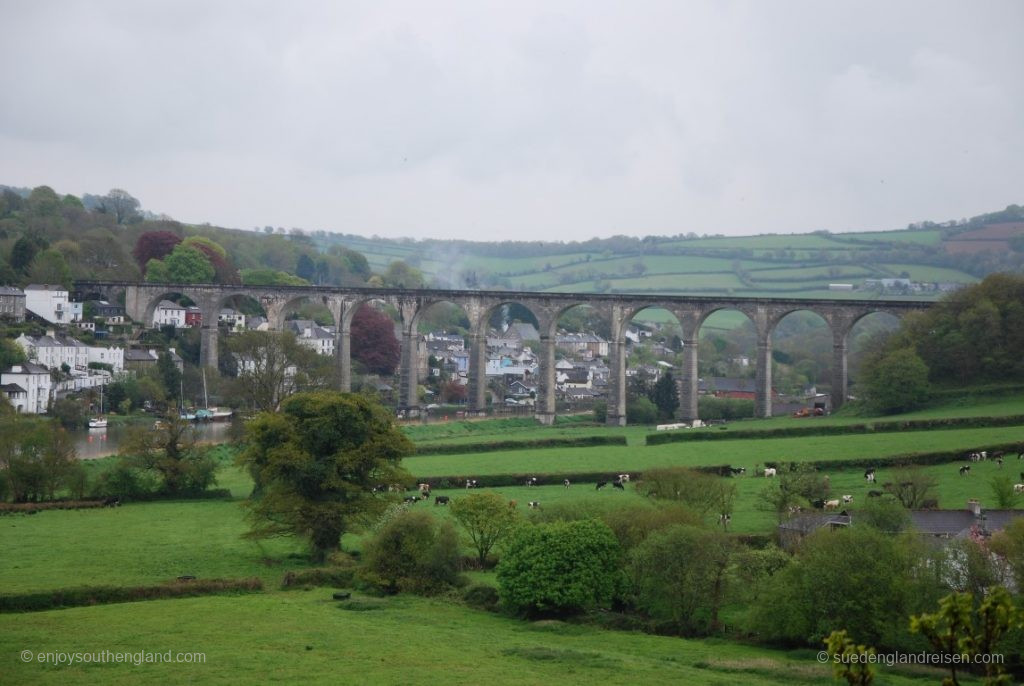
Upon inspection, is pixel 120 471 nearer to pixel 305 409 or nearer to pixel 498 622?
pixel 305 409

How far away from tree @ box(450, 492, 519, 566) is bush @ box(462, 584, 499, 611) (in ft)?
12.1

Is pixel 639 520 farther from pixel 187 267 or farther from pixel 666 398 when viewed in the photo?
pixel 187 267

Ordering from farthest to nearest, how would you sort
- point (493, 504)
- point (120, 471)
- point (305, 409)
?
point (120, 471) → point (305, 409) → point (493, 504)

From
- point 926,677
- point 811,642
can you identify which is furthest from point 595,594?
point 926,677

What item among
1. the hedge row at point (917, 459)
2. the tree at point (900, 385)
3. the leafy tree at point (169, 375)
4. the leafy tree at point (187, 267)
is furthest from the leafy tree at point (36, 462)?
the leafy tree at point (187, 267)

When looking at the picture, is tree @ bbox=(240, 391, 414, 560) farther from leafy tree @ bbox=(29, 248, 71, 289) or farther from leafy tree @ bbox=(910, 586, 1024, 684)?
leafy tree @ bbox=(29, 248, 71, 289)

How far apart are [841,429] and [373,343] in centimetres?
5342

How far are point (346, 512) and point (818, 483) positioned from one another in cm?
1609

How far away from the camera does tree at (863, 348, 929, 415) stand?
6412 cm

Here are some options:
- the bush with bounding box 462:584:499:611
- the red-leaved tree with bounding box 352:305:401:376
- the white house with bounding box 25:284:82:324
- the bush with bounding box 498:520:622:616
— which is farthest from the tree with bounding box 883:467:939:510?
the white house with bounding box 25:284:82:324

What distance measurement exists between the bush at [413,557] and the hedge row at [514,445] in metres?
25.6

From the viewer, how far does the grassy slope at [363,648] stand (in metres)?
23.9

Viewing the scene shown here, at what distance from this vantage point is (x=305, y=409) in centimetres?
3947

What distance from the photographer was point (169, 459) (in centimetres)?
4944
